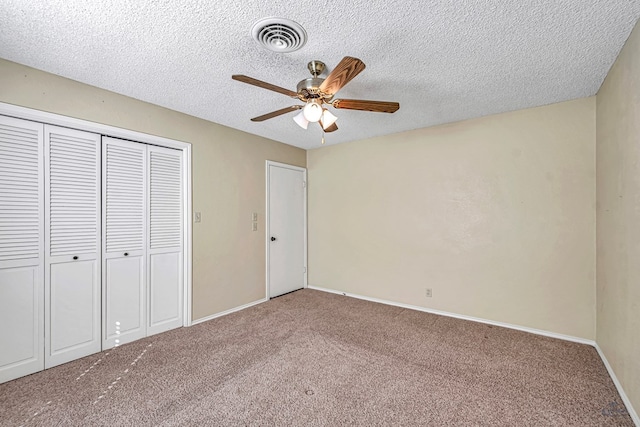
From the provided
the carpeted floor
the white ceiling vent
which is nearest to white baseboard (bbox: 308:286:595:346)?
the carpeted floor

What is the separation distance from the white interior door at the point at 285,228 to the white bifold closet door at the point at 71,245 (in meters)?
2.04

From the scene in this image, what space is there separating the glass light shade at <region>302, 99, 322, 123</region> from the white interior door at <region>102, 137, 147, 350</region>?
1902 mm

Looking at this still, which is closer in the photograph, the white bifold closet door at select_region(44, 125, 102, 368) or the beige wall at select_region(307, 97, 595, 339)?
the white bifold closet door at select_region(44, 125, 102, 368)

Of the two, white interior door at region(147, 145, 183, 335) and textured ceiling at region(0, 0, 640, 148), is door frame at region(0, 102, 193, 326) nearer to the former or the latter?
white interior door at region(147, 145, 183, 335)

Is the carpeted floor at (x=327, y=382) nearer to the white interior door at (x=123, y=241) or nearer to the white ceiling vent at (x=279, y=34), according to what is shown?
the white interior door at (x=123, y=241)

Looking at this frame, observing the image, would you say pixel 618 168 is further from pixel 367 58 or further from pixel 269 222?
pixel 269 222

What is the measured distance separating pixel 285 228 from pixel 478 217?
265cm

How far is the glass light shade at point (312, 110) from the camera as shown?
2.06 metres

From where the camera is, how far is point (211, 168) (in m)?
3.41

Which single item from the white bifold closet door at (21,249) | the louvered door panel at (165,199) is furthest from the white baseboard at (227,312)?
the white bifold closet door at (21,249)

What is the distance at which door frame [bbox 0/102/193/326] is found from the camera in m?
2.19

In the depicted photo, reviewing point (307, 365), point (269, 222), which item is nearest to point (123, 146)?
point (269, 222)

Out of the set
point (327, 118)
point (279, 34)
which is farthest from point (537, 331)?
point (279, 34)

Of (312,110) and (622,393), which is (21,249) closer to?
(312,110)
